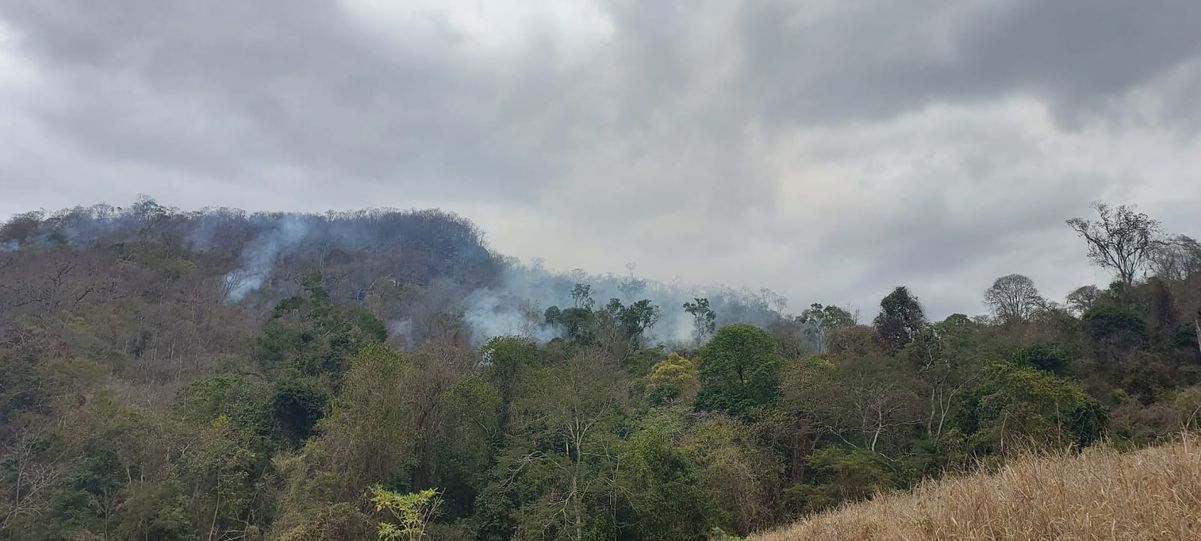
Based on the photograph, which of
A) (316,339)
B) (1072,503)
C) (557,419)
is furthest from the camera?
(316,339)

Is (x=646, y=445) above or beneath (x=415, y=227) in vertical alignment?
beneath

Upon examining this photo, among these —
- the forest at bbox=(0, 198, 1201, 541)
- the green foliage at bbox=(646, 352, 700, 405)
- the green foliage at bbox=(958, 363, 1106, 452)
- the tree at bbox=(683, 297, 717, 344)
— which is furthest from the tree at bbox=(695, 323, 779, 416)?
the tree at bbox=(683, 297, 717, 344)

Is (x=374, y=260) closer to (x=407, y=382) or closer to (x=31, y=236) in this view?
(x=31, y=236)

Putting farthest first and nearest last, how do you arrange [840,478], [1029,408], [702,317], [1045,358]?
[702,317] < [1045,358] < [840,478] < [1029,408]

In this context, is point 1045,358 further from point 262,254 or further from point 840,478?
point 262,254

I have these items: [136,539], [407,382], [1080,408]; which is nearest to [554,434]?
[407,382]

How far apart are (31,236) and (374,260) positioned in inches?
1447

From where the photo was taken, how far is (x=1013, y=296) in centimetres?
4300

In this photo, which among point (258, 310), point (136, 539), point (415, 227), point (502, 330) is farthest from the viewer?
point (415, 227)

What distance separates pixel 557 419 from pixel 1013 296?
1320 inches

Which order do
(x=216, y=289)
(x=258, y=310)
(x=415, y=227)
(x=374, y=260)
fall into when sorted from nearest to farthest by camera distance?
(x=216, y=289), (x=258, y=310), (x=374, y=260), (x=415, y=227)

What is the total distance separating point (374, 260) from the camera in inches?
3686

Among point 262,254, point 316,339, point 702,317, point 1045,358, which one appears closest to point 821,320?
point 702,317

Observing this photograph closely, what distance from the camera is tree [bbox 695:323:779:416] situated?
30688 millimetres
